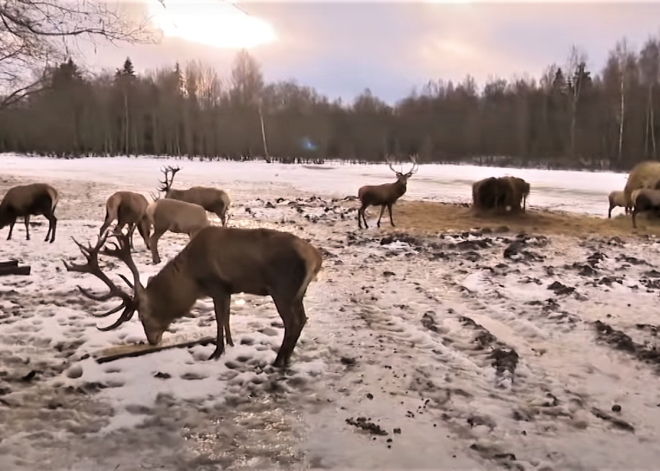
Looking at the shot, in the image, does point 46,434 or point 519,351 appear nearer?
point 46,434

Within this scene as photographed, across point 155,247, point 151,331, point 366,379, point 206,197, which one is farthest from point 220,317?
point 206,197

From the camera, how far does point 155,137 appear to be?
57062mm

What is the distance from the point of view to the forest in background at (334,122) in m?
46.5

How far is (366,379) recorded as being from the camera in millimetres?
4980

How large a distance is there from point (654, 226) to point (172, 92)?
53267 mm

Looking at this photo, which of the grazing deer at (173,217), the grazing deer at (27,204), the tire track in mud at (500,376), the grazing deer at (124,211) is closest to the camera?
the tire track in mud at (500,376)

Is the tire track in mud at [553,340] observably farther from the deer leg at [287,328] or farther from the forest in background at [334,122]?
the forest in background at [334,122]

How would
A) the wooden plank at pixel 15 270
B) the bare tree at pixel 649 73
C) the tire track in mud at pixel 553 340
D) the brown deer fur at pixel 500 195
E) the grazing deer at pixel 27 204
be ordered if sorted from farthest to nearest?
the bare tree at pixel 649 73 → the brown deer fur at pixel 500 195 → the grazing deer at pixel 27 204 → the wooden plank at pixel 15 270 → the tire track in mud at pixel 553 340

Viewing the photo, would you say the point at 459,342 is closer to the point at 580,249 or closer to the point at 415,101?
the point at 580,249

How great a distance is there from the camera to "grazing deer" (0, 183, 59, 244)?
11320 mm

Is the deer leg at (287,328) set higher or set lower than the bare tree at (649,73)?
lower

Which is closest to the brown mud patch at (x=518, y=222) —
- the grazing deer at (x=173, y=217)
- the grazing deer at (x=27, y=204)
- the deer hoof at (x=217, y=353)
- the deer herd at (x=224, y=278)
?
the grazing deer at (x=173, y=217)

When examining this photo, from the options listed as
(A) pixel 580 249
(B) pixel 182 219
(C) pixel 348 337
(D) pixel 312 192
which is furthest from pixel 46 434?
(D) pixel 312 192

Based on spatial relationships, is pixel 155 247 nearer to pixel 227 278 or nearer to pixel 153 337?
pixel 153 337
